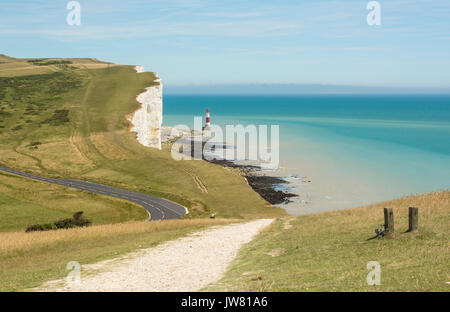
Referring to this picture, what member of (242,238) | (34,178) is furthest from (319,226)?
(34,178)

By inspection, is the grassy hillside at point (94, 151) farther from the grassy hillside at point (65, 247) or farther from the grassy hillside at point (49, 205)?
the grassy hillside at point (65, 247)

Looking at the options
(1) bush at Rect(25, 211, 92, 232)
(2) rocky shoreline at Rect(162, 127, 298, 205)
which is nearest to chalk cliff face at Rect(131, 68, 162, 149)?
(2) rocky shoreline at Rect(162, 127, 298, 205)

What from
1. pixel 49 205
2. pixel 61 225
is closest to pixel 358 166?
pixel 49 205

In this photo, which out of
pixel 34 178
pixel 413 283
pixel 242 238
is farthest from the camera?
pixel 34 178

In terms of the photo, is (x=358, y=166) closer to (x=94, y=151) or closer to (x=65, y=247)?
(x=94, y=151)

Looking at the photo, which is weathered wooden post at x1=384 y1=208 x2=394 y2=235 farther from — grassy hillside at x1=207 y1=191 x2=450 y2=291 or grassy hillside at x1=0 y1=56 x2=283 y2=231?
grassy hillside at x1=0 y1=56 x2=283 y2=231

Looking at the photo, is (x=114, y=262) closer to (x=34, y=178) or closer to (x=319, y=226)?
(x=319, y=226)
